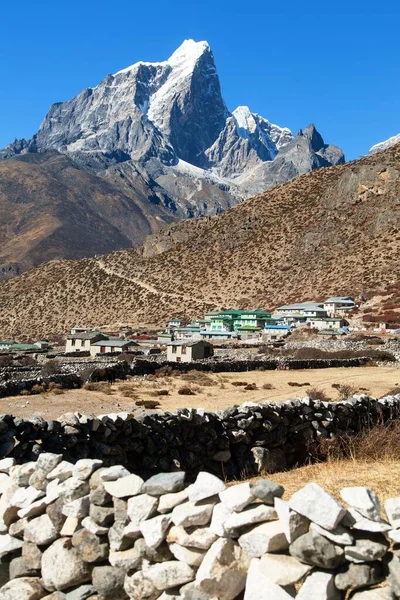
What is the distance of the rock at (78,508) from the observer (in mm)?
5570

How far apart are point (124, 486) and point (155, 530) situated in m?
0.64

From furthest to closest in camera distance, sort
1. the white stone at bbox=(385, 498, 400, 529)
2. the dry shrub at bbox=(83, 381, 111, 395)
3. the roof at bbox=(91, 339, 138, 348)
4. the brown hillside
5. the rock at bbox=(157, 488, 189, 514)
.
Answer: the brown hillside → the roof at bbox=(91, 339, 138, 348) → the dry shrub at bbox=(83, 381, 111, 395) → the rock at bbox=(157, 488, 189, 514) → the white stone at bbox=(385, 498, 400, 529)

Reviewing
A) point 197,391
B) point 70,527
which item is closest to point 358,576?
point 70,527

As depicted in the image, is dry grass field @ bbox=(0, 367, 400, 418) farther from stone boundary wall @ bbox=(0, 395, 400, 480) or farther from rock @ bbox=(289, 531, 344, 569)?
rock @ bbox=(289, 531, 344, 569)

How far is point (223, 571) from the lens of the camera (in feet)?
14.6

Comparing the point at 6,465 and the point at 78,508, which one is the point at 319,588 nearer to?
the point at 78,508

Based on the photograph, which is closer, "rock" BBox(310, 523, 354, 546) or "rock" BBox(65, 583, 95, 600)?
"rock" BBox(310, 523, 354, 546)

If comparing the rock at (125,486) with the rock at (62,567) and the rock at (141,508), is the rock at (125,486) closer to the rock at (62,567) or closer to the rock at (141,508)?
the rock at (141,508)

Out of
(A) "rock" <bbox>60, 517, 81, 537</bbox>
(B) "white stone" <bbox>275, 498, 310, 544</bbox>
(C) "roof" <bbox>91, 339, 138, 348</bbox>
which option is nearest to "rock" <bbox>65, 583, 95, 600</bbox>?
(A) "rock" <bbox>60, 517, 81, 537</bbox>

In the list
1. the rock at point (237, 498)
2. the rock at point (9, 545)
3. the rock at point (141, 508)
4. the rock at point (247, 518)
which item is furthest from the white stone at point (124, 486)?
the rock at point (9, 545)

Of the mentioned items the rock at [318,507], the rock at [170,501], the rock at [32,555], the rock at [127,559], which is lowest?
the rock at [32,555]

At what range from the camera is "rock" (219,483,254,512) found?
4.60m

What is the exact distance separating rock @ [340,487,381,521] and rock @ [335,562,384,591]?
324mm

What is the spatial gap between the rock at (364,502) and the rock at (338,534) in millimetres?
179
